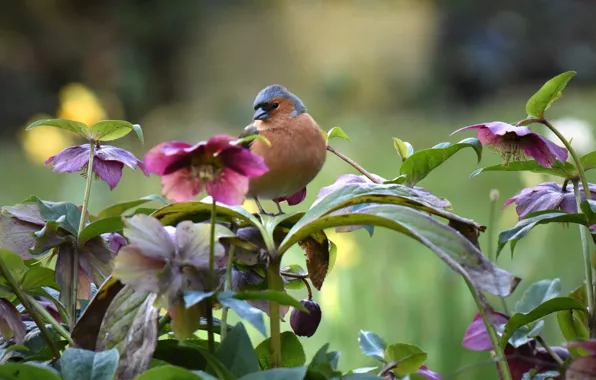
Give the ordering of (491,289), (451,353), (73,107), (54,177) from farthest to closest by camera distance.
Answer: (54,177)
(73,107)
(451,353)
(491,289)

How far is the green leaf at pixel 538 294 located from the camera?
22.8 inches

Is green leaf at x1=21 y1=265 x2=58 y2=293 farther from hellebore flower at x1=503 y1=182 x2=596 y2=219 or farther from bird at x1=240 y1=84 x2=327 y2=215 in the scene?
hellebore flower at x1=503 y1=182 x2=596 y2=219

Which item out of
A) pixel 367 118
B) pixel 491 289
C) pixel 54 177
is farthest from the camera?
pixel 367 118

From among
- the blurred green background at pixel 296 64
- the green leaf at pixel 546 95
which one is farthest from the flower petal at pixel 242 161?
the blurred green background at pixel 296 64

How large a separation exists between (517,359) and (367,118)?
406cm

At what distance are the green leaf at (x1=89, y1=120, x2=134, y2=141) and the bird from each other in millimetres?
84

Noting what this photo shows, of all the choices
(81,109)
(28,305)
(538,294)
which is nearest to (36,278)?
(28,305)

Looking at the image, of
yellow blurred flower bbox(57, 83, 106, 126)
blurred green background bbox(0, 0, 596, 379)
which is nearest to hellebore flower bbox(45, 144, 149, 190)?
yellow blurred flower bbox(57, 83, 106, 126)

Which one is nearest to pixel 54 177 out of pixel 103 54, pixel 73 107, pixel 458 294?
pixel 103 54

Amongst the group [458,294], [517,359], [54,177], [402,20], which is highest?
[402,20]

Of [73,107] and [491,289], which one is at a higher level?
[73,107]

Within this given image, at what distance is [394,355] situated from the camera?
46 centimetres

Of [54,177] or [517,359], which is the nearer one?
[517,359]

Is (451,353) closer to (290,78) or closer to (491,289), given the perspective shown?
(491,289)
